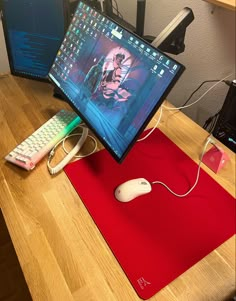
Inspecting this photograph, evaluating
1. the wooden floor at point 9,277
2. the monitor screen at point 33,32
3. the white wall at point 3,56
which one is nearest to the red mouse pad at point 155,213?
the monitor screen at point 33,32

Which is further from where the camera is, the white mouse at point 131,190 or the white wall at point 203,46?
the white wall at point 203,46

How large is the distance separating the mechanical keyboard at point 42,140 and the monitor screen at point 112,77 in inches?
4.6

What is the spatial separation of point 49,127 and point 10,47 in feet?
1.42

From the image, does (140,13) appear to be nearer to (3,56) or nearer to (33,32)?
(33,32)

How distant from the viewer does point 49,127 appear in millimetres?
999

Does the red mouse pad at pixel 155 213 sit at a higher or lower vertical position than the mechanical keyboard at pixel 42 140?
higher

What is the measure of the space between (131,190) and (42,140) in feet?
1.21

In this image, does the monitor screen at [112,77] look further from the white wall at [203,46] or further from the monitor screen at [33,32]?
the white wall at [203,46]

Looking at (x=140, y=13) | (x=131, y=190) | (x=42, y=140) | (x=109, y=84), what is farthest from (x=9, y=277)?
(x=140, y=13)

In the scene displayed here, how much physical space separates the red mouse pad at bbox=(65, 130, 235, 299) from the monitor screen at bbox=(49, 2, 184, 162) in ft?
0.44

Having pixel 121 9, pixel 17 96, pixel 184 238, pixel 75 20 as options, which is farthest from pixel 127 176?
pixel 121 9

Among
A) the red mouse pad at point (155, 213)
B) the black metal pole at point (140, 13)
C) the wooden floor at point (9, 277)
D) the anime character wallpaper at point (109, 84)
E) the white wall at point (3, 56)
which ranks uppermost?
the black metal pole at point (140, 13)

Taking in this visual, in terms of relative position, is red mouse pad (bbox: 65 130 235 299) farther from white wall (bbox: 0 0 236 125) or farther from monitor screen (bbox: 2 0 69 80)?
monitor screen (bbox: 2 0 69 80)

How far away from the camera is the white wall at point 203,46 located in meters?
1.00
